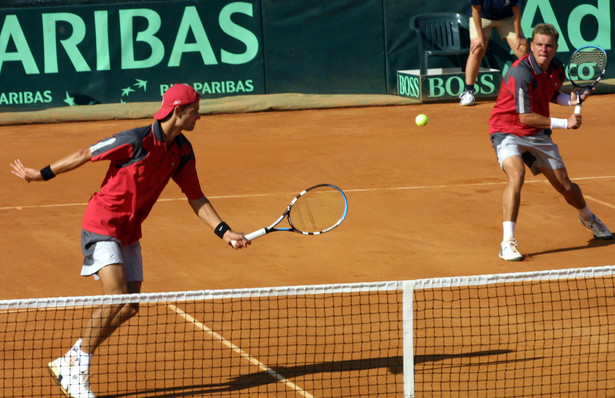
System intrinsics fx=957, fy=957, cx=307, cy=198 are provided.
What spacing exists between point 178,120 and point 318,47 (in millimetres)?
12524

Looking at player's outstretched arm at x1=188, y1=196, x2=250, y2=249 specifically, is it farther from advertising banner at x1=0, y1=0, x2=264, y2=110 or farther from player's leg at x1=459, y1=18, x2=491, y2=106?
advertising banner at x1=0, y1=0, x2=264, y2=110

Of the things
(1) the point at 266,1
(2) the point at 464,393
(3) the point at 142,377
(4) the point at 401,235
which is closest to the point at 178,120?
(3) the point at 142,377

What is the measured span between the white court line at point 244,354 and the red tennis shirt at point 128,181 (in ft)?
3.48

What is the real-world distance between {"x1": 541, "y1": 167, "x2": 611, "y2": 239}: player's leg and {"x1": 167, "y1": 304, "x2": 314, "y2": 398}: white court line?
360 centimetres

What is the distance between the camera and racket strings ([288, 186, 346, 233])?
6.83m

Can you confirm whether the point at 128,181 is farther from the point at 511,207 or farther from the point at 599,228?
→ the point at 599,228

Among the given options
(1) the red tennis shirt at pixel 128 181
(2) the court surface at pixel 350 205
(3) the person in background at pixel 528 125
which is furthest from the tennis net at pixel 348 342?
(3) the person in background at pixel 528 125

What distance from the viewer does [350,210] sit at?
33.3 ft

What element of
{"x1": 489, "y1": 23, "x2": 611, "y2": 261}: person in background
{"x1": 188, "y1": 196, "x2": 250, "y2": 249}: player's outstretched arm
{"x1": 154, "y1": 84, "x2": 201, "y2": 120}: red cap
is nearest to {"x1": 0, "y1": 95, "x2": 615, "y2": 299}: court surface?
{"x1": 489, "y1": 23, "x2": 611, "y2": 261}: person in background

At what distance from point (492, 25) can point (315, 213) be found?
9645 millimetres

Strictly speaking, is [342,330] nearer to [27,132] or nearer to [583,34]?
[27,132]

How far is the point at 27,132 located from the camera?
1625cm

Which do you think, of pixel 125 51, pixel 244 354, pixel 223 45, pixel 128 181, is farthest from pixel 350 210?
pixel 125 51

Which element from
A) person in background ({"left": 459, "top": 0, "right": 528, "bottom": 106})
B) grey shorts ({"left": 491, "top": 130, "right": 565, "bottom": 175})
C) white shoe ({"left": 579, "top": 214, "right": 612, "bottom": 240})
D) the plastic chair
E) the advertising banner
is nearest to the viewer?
grey shorts ({"left": 491, "top": 130, "right": 565, "bottom": 175})
